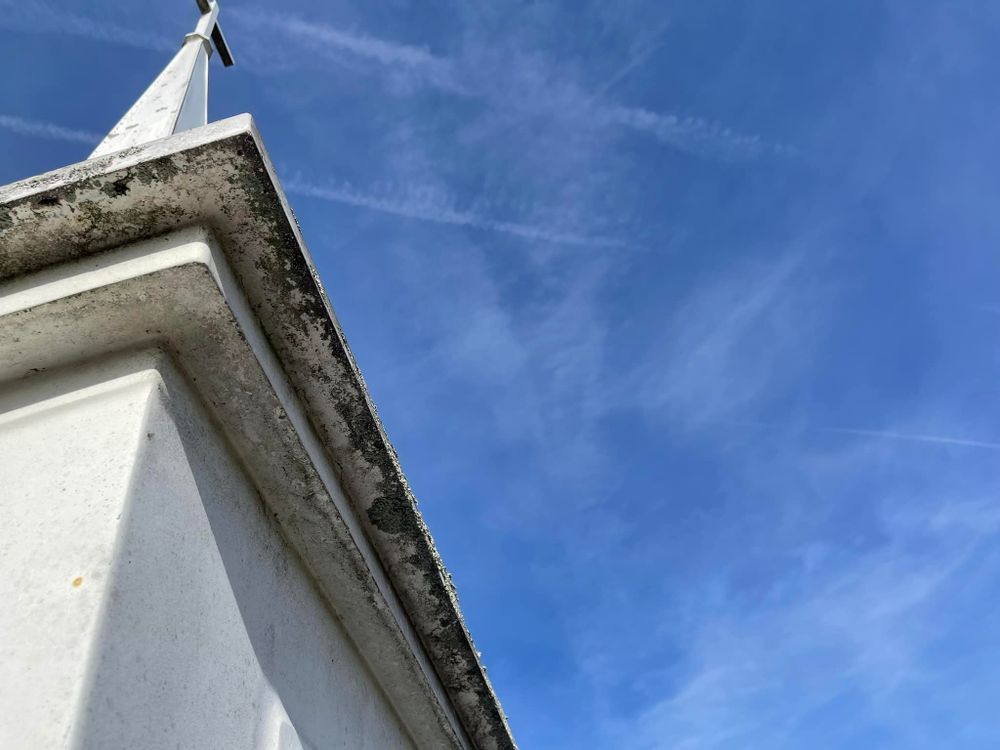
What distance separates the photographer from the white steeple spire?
348 cm

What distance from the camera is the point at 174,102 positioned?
412 cm

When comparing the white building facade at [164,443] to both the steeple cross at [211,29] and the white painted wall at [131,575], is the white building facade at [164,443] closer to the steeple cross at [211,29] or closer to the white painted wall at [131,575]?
the white painted wall at [131,575]

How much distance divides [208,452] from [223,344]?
1.16ft

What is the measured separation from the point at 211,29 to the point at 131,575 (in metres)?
5.87

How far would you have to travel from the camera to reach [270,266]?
1976mm

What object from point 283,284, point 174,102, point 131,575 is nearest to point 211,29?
point 174,102

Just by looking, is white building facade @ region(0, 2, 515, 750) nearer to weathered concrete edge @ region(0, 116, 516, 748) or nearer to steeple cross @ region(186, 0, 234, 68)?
weathered concrete edge @ region(0, 116, 516, 748)

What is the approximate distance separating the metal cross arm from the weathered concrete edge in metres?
4.64

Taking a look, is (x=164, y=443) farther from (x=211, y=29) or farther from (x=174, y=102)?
(x=211, y=29)

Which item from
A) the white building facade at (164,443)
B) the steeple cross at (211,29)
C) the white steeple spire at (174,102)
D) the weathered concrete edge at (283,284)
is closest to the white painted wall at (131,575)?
the white building facade at (164,443)

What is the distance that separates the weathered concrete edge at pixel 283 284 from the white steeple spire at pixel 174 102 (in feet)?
3.42

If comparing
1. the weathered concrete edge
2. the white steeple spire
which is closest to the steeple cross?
the white steeple spire

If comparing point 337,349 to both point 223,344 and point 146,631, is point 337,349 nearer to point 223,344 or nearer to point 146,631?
point 223,344

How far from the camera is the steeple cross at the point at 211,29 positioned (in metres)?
5.82
